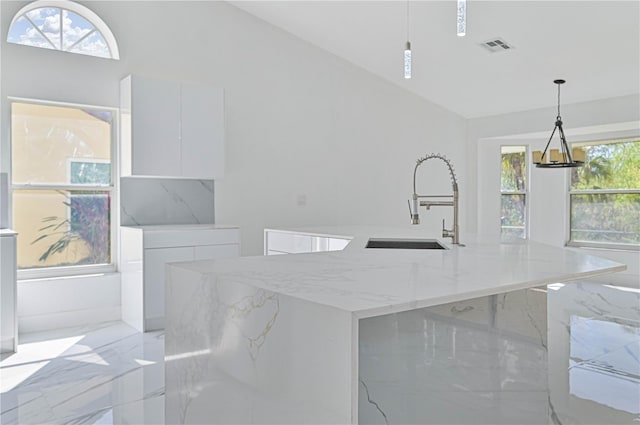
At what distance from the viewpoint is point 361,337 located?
4.29 feet

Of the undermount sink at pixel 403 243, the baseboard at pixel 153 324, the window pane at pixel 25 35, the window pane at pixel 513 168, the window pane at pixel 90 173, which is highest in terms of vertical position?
the window pane at pixel 25 35

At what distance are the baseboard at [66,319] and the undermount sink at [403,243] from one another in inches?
108

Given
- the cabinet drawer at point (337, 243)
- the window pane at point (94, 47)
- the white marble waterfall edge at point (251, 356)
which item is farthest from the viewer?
the window pane at point (94, 47)

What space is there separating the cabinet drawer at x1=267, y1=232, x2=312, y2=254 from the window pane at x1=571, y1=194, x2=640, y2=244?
454 centimetres

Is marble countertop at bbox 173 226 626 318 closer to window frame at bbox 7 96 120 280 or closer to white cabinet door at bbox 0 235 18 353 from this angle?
white cabinet door at bbox 0 235 18 353

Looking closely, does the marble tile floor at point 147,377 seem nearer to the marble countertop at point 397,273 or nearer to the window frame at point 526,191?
the marble countertop at point 397,273

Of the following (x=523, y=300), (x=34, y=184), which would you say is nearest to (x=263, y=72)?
(x=34, y=184)

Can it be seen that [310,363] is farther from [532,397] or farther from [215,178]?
[215,178]

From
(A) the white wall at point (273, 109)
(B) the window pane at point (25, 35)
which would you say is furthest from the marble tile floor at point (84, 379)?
(B) the window pane at point (25, 35)

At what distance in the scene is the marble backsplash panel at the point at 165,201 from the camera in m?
4.52

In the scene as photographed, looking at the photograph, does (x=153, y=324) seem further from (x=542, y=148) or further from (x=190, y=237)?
(x=542, y=148)

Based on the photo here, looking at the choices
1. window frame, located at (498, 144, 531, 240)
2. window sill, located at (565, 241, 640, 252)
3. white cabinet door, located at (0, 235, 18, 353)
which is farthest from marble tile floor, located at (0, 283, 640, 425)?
window frame, located at (498, 144, 531, 240)

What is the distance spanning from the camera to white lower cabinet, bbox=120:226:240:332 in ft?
13.1

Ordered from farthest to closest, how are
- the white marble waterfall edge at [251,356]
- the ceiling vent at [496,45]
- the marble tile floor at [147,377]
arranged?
1. the ceiling vent at [496,45]
2. the marble tile floor at [147,377]
3. the white marble waterfall edge at [251,356]
